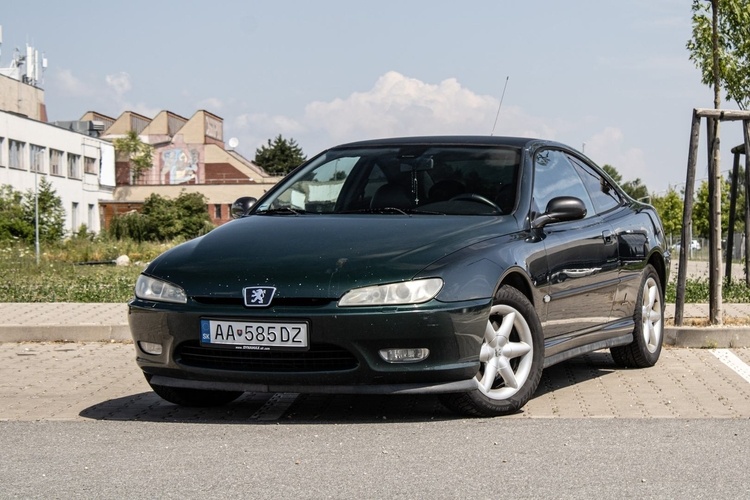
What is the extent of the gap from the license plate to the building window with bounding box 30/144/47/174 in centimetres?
7235

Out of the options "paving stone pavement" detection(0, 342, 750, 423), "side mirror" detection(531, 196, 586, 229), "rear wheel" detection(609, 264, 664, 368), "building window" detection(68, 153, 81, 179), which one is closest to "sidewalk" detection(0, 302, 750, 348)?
"paving stone pavement" detection(0, 342, 750, 423)

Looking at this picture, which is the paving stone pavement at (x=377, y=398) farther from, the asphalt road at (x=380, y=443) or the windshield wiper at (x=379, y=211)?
the windshield wiper at (x=379, y=211)

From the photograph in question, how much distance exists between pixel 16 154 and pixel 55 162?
24.6 feet

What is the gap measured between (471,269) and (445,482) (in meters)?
1.78

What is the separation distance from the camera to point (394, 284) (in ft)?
21.3

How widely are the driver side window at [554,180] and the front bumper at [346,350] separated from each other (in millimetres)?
1456

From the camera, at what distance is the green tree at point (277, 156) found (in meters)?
149

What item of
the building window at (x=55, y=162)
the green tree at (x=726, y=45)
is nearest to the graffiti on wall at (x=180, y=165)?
the building window at (x=55, y=162)

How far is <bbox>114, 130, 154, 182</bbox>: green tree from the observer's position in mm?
117875

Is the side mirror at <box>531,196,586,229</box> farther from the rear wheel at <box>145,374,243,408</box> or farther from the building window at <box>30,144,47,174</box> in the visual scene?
the building window at <box>30,144,47,174</box>

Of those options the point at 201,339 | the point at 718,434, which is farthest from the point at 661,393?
the point at 201,339

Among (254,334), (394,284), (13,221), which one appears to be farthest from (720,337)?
(13,221)

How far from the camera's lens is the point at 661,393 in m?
7.97

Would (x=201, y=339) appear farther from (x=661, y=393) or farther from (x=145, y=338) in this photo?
(x=661, y=393)
